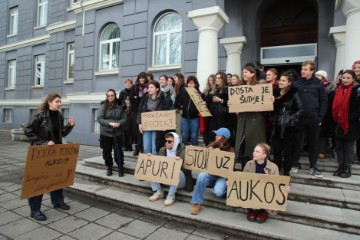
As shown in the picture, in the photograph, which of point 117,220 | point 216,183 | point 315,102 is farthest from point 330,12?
point 117,220

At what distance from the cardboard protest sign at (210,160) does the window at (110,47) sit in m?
7.51

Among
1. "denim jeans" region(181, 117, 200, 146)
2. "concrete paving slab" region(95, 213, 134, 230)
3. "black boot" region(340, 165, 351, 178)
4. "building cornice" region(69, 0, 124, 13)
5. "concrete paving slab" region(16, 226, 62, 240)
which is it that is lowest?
"concrete paving slab" region(16, 226, 62, 240)

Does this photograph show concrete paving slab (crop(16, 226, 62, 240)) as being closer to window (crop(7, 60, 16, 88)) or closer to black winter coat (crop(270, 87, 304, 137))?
black winter coat (crop(270, 87, 304, 137))

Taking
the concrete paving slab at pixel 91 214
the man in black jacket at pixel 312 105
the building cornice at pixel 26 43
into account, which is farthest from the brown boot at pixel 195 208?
the building cornice at pixel 26 43

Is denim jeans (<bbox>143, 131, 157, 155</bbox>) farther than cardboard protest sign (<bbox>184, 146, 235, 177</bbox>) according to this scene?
Yes

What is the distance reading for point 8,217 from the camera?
13.2 ft

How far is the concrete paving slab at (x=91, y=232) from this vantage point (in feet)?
11.6

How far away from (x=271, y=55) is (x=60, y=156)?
7.67 m

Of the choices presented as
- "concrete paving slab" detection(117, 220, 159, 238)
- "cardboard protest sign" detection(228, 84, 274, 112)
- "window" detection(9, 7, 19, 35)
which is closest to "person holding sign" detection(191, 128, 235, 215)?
"cardboard protest sign" detection(228, 84, 274, 112)

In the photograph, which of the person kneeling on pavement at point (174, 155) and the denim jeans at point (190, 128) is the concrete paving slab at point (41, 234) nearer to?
the person kneeling on pavement at point (174, 155)

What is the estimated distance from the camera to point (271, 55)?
30.4 ft

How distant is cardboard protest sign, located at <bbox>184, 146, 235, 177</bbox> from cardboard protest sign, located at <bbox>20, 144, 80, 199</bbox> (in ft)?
6.21

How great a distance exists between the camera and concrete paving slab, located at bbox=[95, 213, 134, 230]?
12.7 ft

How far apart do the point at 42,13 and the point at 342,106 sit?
682 inches
